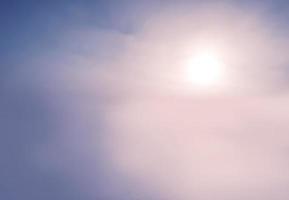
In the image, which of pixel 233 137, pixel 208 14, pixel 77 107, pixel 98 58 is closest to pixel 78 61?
pixel 98 58

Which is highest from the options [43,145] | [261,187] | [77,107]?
[77,107]

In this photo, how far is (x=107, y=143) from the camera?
3334 mm

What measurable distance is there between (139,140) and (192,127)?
46cm

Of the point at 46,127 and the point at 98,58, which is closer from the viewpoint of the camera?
the point at 98,58

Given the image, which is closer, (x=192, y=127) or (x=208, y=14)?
(x=208, y=14)

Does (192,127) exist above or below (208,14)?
below

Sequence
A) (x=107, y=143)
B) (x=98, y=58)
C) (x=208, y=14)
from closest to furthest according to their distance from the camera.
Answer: (x=208, y=14) < (x=98, y=58) < (x=107, y=143)

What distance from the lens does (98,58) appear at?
10.3 ft

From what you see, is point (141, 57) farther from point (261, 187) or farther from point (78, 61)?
point (261, 187)

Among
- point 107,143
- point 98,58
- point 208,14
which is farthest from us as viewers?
point 107,143

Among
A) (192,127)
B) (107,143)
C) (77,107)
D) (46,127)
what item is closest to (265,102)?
(192,127)

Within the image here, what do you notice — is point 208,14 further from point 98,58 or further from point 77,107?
point 77,107

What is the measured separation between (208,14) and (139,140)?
118 cm

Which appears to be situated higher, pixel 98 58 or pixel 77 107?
pixel 98 58
